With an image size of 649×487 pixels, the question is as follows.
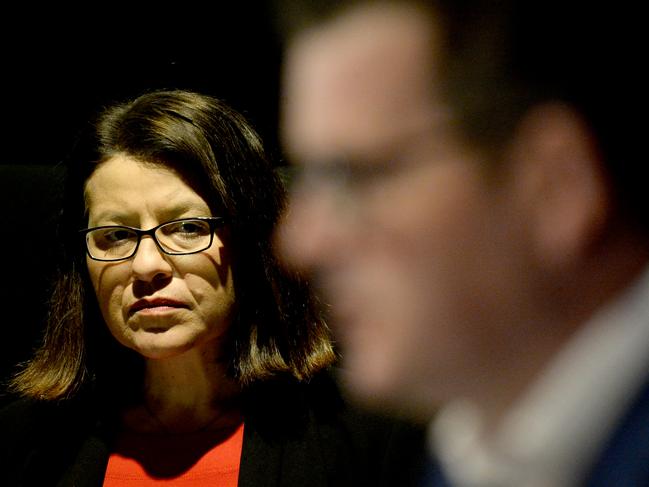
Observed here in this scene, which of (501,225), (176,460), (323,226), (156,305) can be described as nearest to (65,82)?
(156,305)

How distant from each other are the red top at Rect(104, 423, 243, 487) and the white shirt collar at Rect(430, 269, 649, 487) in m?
0.79

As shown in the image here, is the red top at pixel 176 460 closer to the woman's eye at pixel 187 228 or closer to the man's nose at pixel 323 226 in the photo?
the woman's eye at pixel 187 228

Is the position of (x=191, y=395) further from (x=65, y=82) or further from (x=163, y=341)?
(x=65, y=82)

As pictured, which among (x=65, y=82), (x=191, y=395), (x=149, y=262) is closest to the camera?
(x=149, y=262)

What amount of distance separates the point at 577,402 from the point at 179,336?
0.78 m

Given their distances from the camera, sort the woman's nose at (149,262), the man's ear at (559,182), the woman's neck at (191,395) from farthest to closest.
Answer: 1. the woman's neck at (191,395)
2. the woman's nose at (149,262)
3. the man's ear at (559,182)

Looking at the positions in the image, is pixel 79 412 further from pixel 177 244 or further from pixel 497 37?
pixel 497 37

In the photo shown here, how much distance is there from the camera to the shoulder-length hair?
3.62 ft

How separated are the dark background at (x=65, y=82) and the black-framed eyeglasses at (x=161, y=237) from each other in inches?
6.7

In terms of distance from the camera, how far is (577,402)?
1.18ft

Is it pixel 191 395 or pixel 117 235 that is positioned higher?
pixel 117 235

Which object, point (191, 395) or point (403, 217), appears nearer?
point (403, 217)

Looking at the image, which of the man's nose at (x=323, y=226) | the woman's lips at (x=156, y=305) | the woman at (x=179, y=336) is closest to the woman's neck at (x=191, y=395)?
the woman at (x=179, y=336)

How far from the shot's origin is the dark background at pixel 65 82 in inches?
44.2
